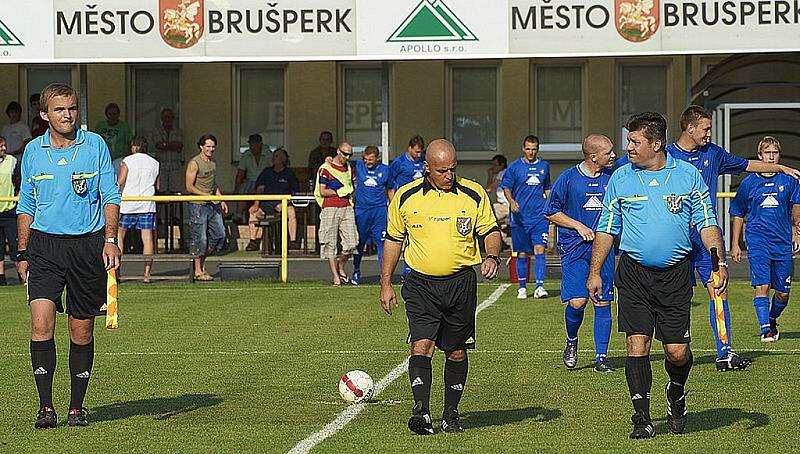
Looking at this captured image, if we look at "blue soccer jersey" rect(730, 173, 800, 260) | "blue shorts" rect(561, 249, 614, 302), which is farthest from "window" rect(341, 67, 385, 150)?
"blue shorts" rect(561, 249, 614, 302)

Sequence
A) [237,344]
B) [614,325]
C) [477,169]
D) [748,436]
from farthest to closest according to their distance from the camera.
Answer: [477,169]
[614,325]
[237,344]
[748,436]

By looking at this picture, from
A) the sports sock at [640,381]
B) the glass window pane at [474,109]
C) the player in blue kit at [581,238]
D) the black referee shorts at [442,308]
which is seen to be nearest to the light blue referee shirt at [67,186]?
the black referee shorts at [442,308]

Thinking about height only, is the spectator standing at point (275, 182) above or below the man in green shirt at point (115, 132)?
below

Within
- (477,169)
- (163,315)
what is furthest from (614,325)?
(477,169)

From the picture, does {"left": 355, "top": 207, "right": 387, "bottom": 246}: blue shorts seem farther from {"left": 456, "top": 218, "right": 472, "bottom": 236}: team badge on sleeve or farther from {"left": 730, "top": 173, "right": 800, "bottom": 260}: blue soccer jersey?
{"left": 456, "top": 218, "right": 472, "bottom": 236}: team badge on sleeve

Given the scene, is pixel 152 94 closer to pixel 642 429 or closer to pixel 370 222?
pixel 370 222

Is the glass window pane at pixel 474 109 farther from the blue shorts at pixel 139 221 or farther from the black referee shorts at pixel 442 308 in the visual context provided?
the black referee shorts at pixel 442 308

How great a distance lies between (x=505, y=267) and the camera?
75.8 feet

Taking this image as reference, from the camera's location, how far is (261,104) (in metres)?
29.0

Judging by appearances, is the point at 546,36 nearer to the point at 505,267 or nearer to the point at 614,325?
the point at 505,267

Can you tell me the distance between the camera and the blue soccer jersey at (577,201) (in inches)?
476

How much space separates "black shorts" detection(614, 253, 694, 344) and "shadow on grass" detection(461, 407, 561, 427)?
109 centimetres

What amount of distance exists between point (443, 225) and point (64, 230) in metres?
2.26

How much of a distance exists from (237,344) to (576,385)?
162 inches
